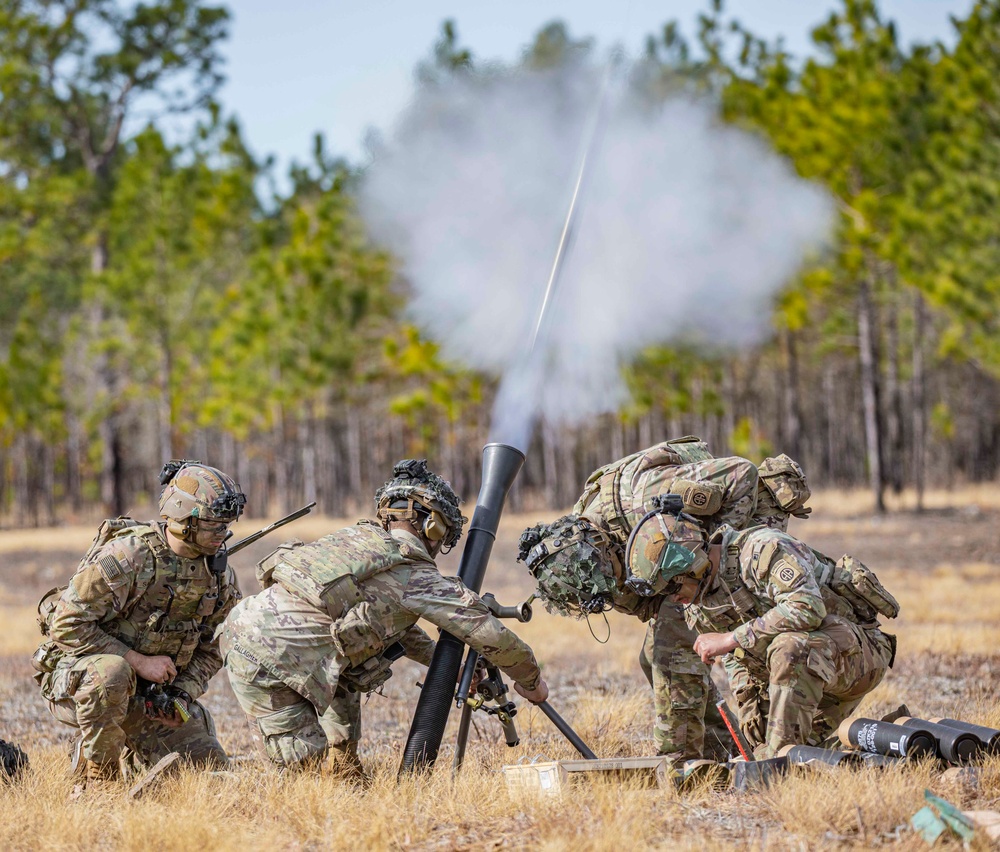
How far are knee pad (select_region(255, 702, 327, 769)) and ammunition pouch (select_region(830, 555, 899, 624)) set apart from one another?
9.44ft

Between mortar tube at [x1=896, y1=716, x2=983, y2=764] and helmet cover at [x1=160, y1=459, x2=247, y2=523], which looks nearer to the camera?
mortar tube at [x1=896, y1=716, x2=983, y2=764]

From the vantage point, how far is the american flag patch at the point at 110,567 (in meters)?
5.73

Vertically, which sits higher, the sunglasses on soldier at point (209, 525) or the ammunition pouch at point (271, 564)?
the sunglasses on soldier at point (209, 525)

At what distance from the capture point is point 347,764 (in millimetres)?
5664

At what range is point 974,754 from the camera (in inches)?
205

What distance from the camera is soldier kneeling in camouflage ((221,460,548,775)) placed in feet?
17.8

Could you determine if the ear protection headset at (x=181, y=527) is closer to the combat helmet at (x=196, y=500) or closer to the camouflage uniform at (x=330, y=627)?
the combat helmet at (x=196, y=500)

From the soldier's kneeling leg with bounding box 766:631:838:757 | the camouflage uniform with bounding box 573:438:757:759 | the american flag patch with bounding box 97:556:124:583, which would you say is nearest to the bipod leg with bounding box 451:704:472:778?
the camouflage uniform with bounding box 573:438:757:759

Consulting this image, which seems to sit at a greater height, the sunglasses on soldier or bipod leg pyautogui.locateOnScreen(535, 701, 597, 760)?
the sunglasses on soldier

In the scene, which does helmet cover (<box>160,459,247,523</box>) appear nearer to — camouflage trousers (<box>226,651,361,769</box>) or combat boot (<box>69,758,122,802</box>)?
camouflage trousers (<box>226,651,361,769</box>)

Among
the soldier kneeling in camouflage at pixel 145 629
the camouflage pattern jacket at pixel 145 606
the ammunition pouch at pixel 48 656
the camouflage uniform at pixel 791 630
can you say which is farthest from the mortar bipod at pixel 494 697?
the ammunition pouch at pixel 48 656

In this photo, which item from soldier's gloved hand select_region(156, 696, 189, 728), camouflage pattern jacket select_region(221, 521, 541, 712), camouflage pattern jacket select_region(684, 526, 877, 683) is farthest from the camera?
soldier's gloved hand select_region(156, 696, 189, 728)

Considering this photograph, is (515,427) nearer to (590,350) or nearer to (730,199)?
(730,199)

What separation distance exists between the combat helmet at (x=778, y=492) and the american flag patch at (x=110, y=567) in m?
3.71
